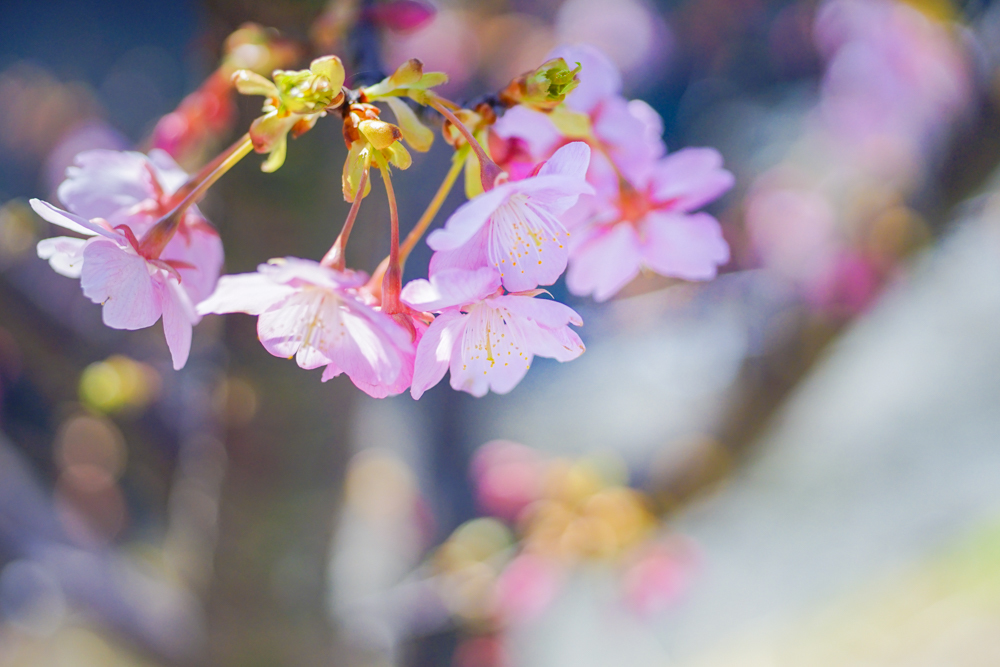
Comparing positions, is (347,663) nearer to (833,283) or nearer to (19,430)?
(19,430)

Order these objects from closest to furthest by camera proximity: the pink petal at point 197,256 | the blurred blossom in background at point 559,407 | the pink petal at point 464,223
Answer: the pink petal at point 464,223
the pink petal at point 197,256
the blurred blossom in background at point 559,407

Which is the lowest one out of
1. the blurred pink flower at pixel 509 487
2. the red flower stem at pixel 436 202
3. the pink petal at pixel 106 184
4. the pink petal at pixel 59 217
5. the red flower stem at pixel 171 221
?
the pink petal at pixel 59 217

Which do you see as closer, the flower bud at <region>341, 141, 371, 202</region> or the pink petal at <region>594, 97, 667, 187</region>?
the flower bud at <region>341, 141, 371, 202</region>

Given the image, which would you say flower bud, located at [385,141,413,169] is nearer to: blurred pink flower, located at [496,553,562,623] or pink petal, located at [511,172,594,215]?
pink petal, located at [511,172,594,215]

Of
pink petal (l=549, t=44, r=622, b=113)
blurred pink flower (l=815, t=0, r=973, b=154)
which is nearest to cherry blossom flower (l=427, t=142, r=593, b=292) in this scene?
pink petal (l=549, t=44, r=622, b=113)

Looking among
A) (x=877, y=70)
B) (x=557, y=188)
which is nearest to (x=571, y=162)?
(x=557, y=188)

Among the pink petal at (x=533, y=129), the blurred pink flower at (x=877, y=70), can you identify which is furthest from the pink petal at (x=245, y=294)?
the blurred pink flower at (x=877, y=70)

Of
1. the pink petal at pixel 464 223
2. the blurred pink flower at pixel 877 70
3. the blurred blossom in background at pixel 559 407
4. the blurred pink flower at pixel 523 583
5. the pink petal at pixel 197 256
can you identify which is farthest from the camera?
the blurred pink flower at pixel 877 70

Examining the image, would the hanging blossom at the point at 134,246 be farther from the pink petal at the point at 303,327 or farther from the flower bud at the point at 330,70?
the flower bud at the point at 330,70
